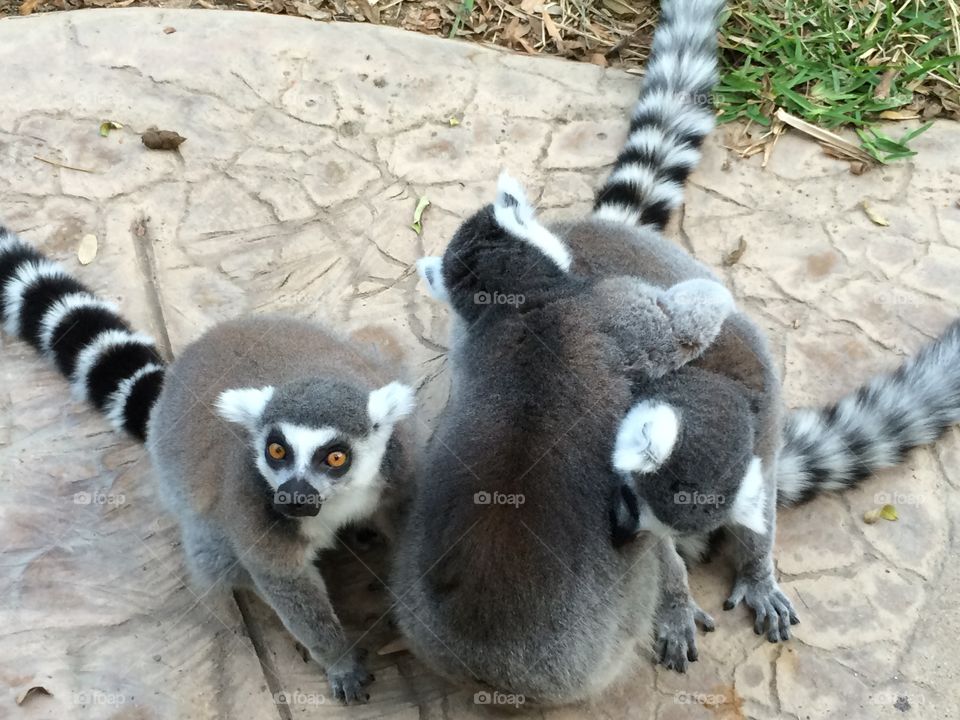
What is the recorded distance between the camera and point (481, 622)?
3.12 meters

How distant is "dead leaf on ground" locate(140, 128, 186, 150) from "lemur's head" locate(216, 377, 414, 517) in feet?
8.65

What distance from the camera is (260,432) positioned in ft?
10.7

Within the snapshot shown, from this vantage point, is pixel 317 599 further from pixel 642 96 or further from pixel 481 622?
pixel 642 96

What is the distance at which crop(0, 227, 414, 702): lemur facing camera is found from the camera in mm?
3205

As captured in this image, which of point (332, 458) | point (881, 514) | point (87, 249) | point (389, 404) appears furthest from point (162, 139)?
point (881, 514)

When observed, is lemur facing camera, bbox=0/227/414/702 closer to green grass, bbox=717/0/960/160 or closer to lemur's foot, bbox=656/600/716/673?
lemur's foot, bbox=656/600/716/673

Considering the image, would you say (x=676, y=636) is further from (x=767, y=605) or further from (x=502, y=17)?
(x=502, y=17)

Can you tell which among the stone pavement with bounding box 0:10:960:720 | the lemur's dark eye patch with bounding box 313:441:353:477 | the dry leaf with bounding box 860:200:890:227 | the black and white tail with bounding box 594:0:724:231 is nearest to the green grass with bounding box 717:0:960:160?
the stone pavement with bounding box 0:10:960:720

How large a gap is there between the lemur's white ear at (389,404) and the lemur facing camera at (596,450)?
22 cm

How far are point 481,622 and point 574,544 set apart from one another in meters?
0.42

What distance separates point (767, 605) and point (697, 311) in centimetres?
126

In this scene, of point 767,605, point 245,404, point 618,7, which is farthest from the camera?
point 618,7

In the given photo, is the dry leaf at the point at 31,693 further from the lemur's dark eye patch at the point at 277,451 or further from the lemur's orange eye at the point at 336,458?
the lemur's orange eye at the point at 336,458

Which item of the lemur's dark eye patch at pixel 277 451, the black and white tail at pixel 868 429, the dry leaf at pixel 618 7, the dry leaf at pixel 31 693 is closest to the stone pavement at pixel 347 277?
the dry leaf at pixel 31 693
